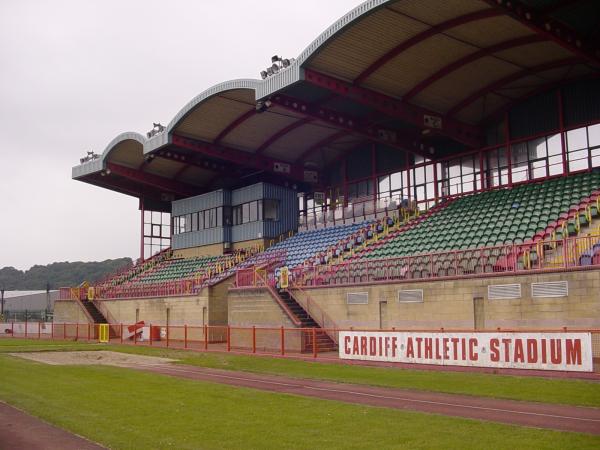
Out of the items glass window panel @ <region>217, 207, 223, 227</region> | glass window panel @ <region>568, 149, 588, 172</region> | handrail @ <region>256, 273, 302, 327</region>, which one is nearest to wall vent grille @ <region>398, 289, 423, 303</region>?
handrail @ <region>256, 273, 302, 327</region>

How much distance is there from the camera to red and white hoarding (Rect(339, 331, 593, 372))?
18.8 m

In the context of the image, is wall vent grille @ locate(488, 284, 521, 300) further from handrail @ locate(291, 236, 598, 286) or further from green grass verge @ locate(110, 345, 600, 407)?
green grass verge @ locate(110, 345, 600, 407)

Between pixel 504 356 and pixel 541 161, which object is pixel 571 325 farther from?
pixel 541 161

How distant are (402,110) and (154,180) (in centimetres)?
2731

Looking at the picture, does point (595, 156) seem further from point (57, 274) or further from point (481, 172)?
point (57, 274)

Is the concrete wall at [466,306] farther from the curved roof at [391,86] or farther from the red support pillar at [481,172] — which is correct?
the red support pillar at [481,172]

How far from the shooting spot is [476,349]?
2095 cm

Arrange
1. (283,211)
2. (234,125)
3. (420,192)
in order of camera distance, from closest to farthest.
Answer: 1. (420,192)
2. (234,125)
3. (283,211)

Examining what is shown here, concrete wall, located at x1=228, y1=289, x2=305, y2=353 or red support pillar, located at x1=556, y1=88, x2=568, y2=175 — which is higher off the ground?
red support pillar, located at x1=556, y1=88, x2=568, y2=175

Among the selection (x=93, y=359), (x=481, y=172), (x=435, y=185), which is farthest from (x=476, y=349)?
(x=435, y=185)

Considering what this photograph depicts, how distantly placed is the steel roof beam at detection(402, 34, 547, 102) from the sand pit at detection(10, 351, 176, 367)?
63.7 ft

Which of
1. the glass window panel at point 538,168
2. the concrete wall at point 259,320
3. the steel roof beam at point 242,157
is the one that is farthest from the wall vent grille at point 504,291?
the steel roof beam at point 242,157

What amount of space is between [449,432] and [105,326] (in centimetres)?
3462

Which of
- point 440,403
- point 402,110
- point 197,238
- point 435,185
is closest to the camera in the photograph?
point 440,403
